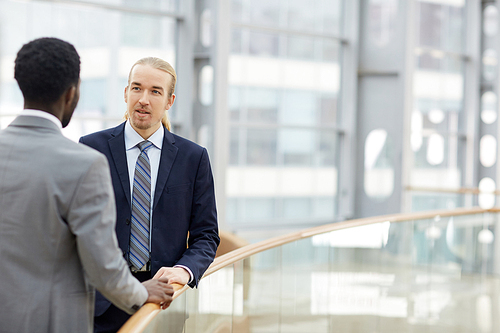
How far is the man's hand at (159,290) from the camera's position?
1720mm

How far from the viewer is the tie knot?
6.63ft

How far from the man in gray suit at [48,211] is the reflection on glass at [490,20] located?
11.4 m

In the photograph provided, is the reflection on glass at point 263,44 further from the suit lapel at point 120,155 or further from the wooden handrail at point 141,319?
the wooden handrail at point 141,319

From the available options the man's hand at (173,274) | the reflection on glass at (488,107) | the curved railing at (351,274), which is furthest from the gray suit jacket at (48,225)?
the reflection on glass at (488,107)

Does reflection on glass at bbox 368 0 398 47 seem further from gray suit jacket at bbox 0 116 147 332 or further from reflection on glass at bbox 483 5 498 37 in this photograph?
gray suit jacket at bbox 0 116 147 332

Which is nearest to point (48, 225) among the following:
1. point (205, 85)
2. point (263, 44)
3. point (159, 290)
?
point (159, 290)

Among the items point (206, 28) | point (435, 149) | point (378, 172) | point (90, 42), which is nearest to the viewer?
point (90, 42)

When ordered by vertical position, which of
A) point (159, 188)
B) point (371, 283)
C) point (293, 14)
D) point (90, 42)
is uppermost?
point (293, 14)

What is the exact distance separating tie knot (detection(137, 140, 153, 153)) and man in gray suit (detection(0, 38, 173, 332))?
600 millimetres

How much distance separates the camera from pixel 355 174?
9.46 m

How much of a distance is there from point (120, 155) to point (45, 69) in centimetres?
63

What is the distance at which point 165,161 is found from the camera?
202 centimetres

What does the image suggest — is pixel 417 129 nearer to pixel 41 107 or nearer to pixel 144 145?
pixel 144 145

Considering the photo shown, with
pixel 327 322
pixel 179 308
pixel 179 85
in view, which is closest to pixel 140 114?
pixel 179 308
